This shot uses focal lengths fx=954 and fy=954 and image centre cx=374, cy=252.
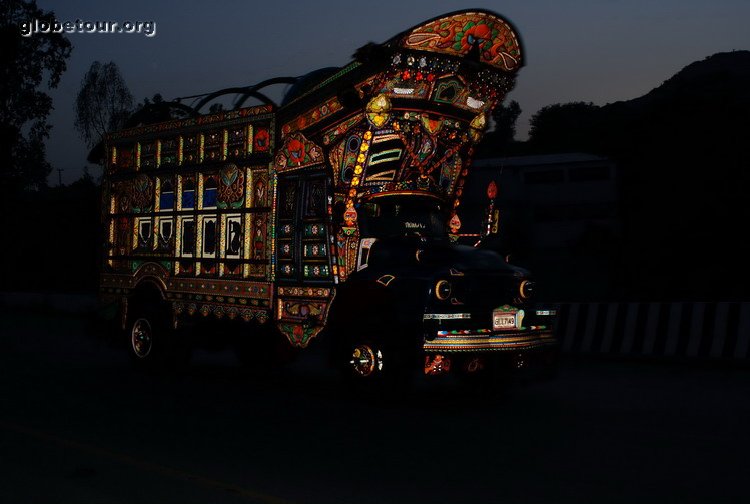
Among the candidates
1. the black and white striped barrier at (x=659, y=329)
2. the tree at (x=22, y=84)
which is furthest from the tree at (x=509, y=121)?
the black and white striped barrier at (x=659, y=329)

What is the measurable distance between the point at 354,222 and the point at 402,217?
0.86 m

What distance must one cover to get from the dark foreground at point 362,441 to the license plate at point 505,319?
90 centimetres

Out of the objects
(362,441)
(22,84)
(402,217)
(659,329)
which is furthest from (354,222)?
(22,84)

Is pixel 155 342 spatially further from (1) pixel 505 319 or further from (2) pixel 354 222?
(1) pixel 505 319

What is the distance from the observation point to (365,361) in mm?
10391

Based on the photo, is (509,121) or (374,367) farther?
(509,121)

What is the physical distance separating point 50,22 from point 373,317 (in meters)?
38.5

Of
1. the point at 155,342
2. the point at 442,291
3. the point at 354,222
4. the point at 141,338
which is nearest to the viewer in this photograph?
the point at 442,291

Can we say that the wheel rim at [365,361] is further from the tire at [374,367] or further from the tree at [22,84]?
the tree at [22,84]

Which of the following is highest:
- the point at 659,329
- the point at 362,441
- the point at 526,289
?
the point at 526,289

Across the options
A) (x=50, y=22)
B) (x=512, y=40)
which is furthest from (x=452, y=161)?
(x=50, y=22)

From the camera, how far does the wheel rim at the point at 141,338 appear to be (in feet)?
45.3

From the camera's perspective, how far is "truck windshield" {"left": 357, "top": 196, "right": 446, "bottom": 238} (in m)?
11.4

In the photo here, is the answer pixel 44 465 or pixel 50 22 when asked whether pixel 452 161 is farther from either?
pixel 50 22
